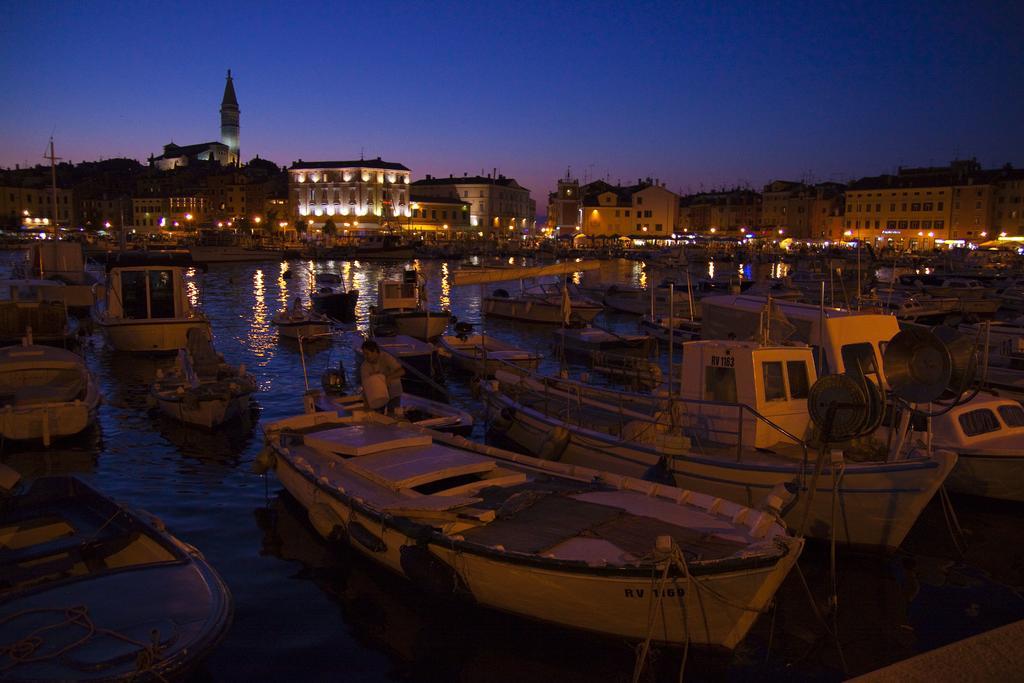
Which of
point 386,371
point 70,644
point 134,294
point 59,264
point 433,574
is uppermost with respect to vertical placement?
point 59,264

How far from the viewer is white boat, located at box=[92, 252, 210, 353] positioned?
25562 mm

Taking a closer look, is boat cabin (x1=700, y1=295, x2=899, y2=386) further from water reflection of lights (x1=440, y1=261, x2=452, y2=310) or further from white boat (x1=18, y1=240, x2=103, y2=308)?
white boat (x1=18, y1=240, x2=103, y2=308)

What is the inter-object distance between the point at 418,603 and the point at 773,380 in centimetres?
616

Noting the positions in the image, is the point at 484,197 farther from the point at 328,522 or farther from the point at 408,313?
the point at 328,522

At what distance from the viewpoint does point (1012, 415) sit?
1291 centimetres

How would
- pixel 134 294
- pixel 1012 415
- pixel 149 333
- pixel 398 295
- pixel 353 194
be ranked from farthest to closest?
1. pixel 353 194
2. pixel 398 295
3. pixel 134 294
4. pixel 149 333
5. pixel 1012 415

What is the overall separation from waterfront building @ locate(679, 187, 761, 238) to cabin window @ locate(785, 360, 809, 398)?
114629 mm

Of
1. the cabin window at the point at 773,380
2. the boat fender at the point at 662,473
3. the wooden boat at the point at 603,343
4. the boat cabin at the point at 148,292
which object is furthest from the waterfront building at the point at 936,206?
the boat fender at the point at 662,473

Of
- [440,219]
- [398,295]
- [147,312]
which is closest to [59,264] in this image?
[147,312]

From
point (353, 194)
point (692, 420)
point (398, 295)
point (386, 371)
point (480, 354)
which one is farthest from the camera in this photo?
point (353, 194)

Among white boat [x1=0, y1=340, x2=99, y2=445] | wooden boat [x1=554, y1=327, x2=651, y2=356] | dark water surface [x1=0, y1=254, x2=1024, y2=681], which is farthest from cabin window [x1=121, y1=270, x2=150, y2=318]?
wooden boat [x1=554, y1=327, x2=651, y2=356]

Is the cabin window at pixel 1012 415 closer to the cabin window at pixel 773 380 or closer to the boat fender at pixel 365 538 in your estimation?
the cabin window at pixel 773 380

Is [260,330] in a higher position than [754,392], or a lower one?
lower

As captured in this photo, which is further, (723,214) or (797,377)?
(723,214)
